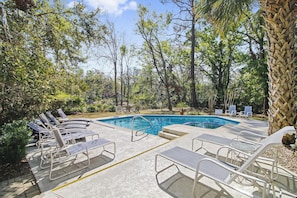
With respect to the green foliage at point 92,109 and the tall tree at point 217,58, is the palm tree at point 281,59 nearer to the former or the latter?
the tall tree at point 217,58

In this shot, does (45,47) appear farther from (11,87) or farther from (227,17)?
(227,17)

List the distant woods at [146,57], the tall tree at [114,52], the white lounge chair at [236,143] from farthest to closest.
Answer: the tall tree at [114,52] → the distant woods at [146,57] → the white lounge chair at [236,143]

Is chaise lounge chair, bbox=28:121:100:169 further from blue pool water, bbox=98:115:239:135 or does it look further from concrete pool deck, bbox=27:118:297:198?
blue pool water, bbox=98:115:239:135

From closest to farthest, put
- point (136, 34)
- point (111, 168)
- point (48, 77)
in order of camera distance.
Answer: point (111, 168), point (48, 77), point (136, 34)

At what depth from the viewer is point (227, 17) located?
473 cm

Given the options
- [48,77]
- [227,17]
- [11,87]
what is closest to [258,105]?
[227,17]

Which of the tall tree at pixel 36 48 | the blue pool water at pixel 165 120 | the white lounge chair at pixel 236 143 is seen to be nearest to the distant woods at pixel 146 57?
the tall tree at pixel 36 48

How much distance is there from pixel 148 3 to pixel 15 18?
35.0 feet

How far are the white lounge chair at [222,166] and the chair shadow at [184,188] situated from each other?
0.43 ft

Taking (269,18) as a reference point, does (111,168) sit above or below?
below

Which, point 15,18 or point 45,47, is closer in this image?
point 15,18

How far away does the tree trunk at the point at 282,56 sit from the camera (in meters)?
3.62

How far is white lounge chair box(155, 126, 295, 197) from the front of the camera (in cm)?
195

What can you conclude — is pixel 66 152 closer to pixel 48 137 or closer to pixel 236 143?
pixel 48 137
